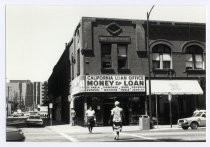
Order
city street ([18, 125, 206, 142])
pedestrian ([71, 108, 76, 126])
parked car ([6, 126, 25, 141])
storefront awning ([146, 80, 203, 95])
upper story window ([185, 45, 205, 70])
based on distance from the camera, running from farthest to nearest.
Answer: pedestrian ([71, 108, 76, 126]), upper story window ([185, 45, 205, 70]), storefront awning ([146, 80, 203, 95]), city street ([18, 125, 206, 142]), parked car ([6, 126, 25, 141])

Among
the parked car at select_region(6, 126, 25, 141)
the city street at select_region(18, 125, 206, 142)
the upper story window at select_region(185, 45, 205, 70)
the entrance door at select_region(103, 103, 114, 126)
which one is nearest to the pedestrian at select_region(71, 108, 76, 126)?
the entrance door at select_region(103, 103, 114, 126)

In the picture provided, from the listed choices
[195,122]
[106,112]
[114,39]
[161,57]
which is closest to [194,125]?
[195,122]

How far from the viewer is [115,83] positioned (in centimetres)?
3275

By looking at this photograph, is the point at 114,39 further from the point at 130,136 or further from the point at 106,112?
the point at 130,136

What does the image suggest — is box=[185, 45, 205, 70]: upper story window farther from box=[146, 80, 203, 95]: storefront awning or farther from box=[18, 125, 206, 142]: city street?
box=[18, 125, 206, 142]: city street

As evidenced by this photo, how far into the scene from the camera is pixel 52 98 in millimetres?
61188

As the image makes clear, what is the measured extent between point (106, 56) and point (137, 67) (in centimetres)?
268

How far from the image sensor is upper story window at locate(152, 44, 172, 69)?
34.1 m

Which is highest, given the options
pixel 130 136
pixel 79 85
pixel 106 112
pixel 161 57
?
pixel 161 57

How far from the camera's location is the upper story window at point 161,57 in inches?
1342

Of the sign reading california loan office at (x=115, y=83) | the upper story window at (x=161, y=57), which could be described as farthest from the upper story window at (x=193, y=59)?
the sign reading california loan office at (x=115, y=83)

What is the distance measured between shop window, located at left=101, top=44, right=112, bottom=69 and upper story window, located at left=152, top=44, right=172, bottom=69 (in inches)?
146
